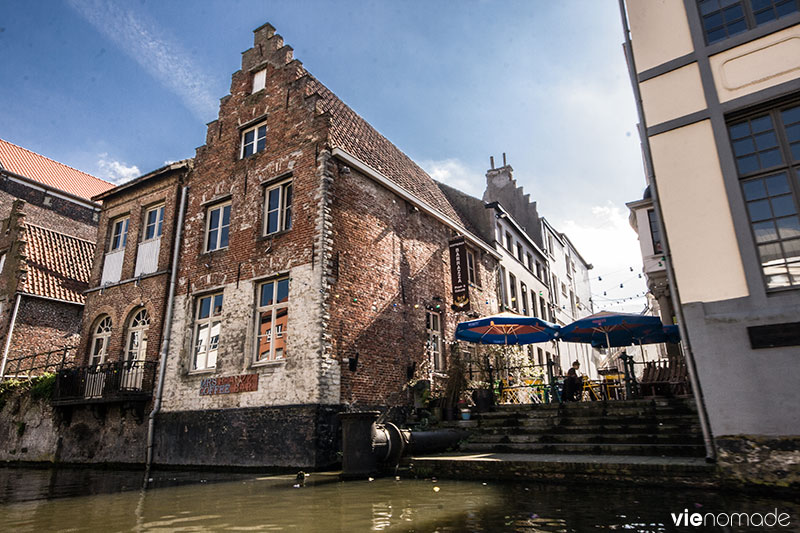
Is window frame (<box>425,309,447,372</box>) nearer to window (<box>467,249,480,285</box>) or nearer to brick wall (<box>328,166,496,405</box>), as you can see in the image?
brick wall (<box>328,166,496,405</box>)

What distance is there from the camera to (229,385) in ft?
39.1

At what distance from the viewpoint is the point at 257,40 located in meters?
15.1

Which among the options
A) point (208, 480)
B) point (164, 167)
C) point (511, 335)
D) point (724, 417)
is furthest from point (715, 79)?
point (164, 167)

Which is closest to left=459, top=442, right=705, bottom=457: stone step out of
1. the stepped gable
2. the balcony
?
the stepped gable

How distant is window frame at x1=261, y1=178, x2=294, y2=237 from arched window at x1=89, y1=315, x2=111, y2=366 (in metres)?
6.93

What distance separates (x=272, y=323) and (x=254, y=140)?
18.6ft

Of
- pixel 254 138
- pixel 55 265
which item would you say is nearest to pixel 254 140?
pixel 254 138

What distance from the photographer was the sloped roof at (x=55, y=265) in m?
18.9

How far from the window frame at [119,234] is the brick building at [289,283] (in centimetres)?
106

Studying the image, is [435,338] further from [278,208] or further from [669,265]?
[669,265]

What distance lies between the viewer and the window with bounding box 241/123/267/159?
14092 mm

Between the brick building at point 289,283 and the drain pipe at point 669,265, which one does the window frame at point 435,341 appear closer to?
the brick building at point 289,283

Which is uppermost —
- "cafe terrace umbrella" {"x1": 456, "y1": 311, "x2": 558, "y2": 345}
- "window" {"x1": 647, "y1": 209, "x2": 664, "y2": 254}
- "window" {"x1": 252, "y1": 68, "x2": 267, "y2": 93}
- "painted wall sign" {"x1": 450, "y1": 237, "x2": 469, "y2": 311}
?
"window" {"x1": 252, "y1": 68, "x2": 267, "y2": 93}

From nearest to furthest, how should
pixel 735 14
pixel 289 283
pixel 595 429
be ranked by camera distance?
pixel 735 14 < pixel 595 429 < pixel 289 283
